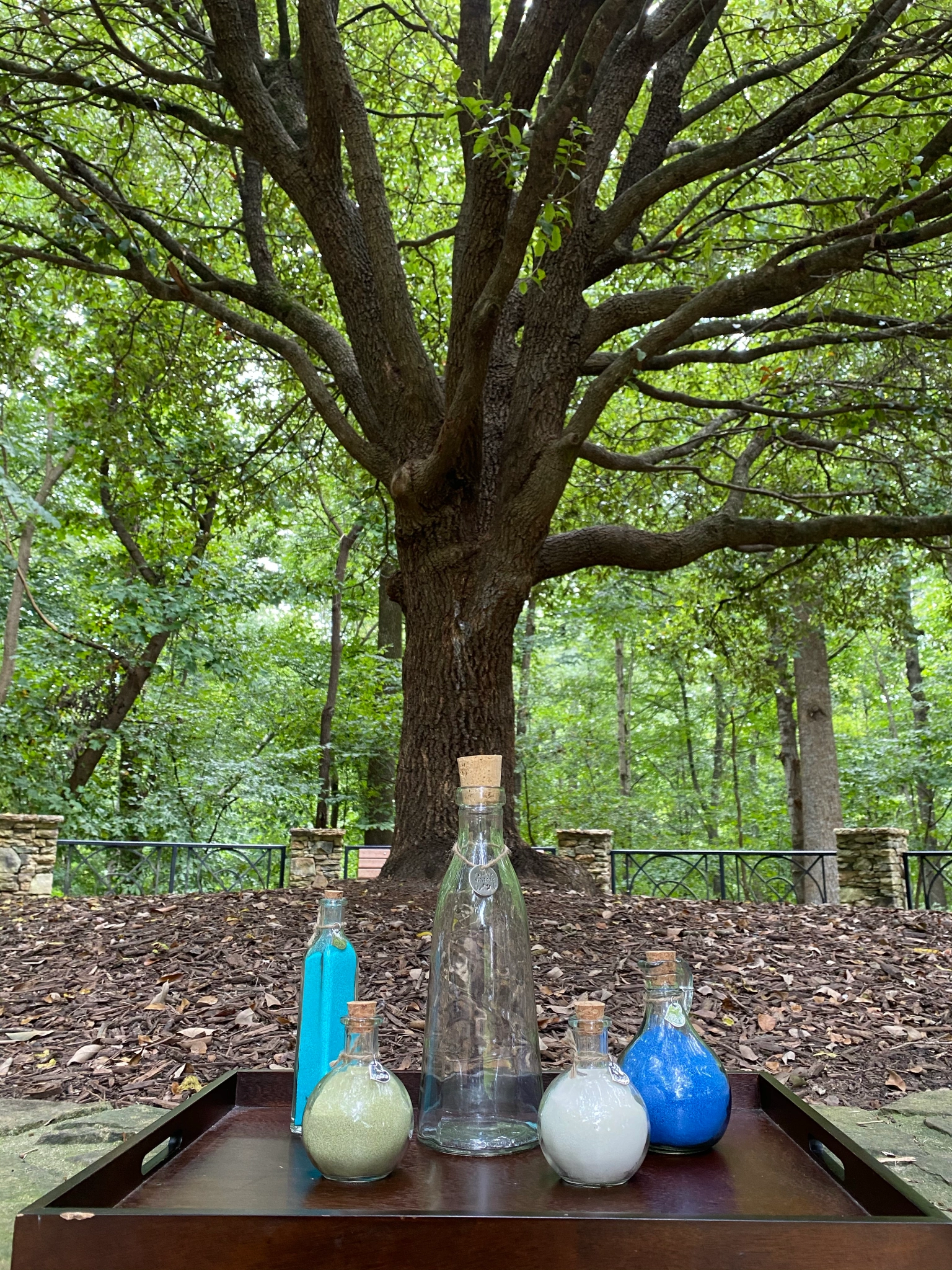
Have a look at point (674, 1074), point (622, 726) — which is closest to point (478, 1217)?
point (674, 1074)

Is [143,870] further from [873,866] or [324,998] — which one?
[324,998]

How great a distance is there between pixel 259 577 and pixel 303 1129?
37.8 feet

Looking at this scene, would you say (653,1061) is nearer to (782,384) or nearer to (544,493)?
(544,493)

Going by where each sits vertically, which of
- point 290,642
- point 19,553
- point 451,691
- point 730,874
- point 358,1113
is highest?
point 19,553

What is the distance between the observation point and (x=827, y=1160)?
1.41 meters

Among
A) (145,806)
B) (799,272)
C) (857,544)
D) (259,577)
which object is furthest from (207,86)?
(145,806)

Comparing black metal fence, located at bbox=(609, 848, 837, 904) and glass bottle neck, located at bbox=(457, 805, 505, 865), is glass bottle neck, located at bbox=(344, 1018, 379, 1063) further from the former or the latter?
black metal fence, located at bbox=(609, 848, 837, 904)

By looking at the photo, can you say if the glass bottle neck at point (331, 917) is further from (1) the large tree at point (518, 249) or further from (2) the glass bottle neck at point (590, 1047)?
(1) the large tree at point (518, 249)

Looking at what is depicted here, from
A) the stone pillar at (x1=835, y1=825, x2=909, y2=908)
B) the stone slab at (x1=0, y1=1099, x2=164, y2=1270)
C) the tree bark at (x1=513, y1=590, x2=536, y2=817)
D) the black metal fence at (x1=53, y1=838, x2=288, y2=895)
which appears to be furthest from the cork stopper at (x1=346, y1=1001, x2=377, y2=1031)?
the tree bark at (x1=513, y1=590, x2=536, y2=817)

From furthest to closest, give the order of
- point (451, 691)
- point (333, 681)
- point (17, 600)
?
point (333, 681), point (17, 600), point (451, 691)

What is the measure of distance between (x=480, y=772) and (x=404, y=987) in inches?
104

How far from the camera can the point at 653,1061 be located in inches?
54.6

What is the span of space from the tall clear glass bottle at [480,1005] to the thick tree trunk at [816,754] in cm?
985

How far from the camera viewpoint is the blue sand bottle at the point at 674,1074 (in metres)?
1.38
